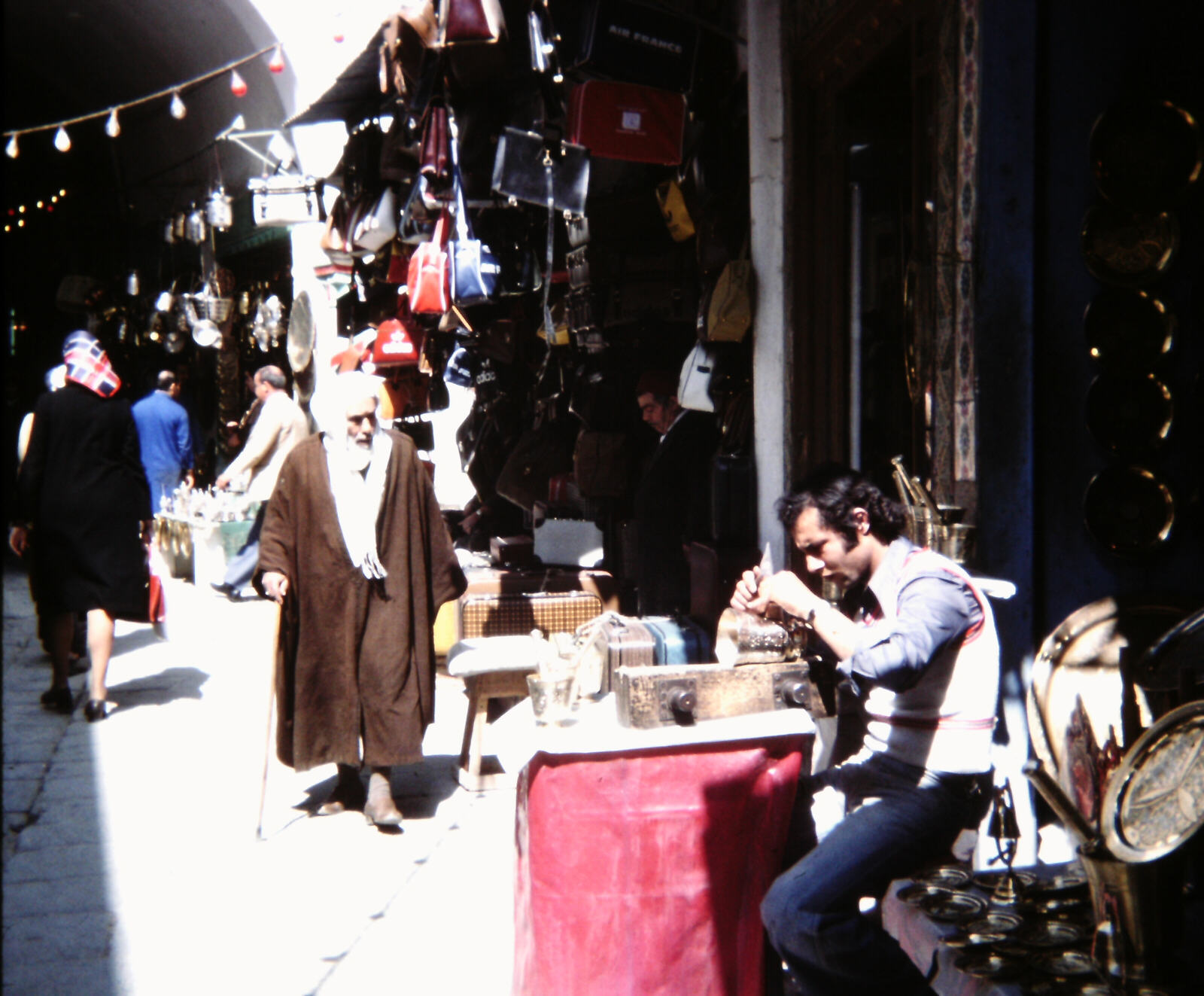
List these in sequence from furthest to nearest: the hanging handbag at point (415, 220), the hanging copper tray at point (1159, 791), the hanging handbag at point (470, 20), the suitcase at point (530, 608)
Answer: the hanging handbag at point (415, 220) < the suitcase at point (530, 608) < the hanging handbag at point (470, 20) < the hanging copper tray at point (1159, 791)

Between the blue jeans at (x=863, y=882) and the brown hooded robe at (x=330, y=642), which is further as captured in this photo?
the brown hooded robe at (x=330, y=642)

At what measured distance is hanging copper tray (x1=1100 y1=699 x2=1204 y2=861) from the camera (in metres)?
1.96

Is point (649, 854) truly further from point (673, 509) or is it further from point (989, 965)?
point (673, 509)

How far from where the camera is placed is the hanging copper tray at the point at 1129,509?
3.05 m

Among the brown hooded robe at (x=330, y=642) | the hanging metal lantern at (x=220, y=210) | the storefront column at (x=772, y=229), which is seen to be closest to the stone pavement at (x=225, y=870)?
the brown hooded robe at (x=330, y=642)

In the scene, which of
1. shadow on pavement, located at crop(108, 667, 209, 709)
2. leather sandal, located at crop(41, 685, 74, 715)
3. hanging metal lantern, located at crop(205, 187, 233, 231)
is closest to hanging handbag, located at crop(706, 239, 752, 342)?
shadow on pavement, located at crop(108, 667, 209, 709)

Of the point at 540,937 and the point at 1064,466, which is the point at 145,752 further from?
the point at 1064,466

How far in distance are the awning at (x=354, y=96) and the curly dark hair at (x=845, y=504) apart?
5516mm

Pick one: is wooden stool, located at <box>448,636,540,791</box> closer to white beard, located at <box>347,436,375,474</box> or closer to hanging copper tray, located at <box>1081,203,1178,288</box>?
white beard, located at <box>347,436,375,474</box>

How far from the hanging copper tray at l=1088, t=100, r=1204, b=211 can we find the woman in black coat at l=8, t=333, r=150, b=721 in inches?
202

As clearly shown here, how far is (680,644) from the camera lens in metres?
3.93

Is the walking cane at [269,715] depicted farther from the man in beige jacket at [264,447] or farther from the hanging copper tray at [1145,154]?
the man in beige jacket at [264,447]

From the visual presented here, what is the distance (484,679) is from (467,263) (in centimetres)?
258

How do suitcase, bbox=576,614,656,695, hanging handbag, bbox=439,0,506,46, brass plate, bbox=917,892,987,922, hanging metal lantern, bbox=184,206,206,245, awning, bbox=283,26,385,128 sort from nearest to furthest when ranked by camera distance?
brass plate, bbox=917,892,987,922
suitcase, bbox=576,614,656,695
hanging handbag, bbox=439,0,506,46
awning, bbox=283,26,385,128
hanging metal lantern, bbox=184,206,206,245
